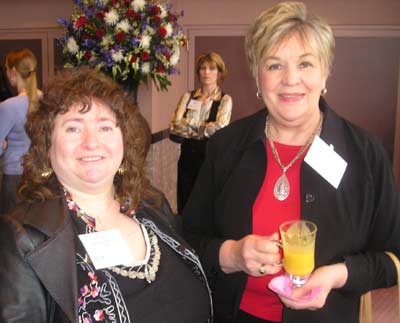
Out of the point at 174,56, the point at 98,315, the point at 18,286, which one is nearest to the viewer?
the point at 18,286

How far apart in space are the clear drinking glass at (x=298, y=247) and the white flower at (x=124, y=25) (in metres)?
2.46

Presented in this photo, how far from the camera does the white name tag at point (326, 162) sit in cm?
147

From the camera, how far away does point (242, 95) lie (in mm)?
6160

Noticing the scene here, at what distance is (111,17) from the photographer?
335 centimetres

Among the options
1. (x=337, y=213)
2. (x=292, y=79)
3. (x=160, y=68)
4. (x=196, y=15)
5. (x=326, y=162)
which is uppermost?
(x=196, y=15)

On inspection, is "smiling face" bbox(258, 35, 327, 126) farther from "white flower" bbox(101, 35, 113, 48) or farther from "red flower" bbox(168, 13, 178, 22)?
"red flower" bbox(168, 13, 178, 22)

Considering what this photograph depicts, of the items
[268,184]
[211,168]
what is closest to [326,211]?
[268,184]

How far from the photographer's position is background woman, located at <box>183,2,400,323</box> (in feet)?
4.71

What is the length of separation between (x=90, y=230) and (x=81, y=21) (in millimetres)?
2314

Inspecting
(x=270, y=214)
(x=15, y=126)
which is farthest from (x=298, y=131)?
(x=15, y=126)

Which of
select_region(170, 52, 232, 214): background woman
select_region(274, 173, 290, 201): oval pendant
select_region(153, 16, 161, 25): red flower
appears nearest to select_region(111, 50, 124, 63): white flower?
select_region(153, 16, 161, 25): red flower

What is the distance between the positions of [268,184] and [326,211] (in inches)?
8.0

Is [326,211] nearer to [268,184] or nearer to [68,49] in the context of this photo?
[268,184]

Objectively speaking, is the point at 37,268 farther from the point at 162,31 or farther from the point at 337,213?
the point at 162,31
